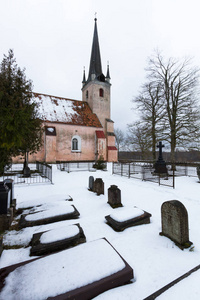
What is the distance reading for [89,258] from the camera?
215 cm

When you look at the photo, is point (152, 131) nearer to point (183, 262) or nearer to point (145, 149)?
point (145, 149)

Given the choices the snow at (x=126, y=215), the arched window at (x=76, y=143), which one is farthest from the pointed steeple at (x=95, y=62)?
the snow at (x=126, y=215)

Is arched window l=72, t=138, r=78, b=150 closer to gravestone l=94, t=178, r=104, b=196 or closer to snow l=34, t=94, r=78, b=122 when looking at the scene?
snow l=34, t=94, r=78, b=122

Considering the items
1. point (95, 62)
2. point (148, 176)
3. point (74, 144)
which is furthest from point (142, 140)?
point (95, 62)

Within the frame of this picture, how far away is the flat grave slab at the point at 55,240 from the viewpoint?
2535mm

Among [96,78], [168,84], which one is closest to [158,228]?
[168,84]

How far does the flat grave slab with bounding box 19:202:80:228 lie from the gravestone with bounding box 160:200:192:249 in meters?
2.46

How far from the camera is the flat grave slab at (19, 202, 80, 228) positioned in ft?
11.8

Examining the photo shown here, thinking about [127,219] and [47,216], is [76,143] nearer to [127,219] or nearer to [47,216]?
[47,216]

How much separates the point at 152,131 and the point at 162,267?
15.1 meters

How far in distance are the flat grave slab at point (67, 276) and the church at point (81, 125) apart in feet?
57.0

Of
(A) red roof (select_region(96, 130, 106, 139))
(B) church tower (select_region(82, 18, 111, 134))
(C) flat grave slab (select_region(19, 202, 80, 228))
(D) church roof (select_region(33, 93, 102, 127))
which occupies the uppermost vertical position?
(B) church tower (select_region(82, 18, 111, 134))

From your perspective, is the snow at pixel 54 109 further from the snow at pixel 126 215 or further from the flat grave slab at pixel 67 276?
the flat grave slab at pixel 67 276

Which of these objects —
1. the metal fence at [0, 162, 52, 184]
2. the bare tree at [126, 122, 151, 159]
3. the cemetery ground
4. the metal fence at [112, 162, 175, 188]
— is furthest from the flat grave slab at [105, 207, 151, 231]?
the bare tree at [126, 122, 151, 159]
